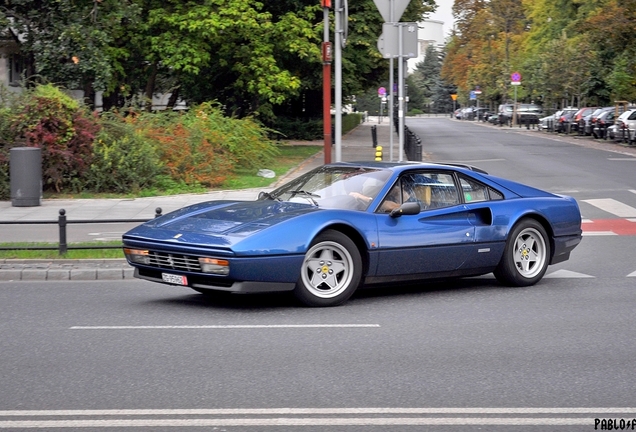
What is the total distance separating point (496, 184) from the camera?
10234 mm

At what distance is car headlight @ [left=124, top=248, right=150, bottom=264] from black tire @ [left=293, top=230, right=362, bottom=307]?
4.54 feet

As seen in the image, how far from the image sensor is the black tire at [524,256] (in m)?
10.1

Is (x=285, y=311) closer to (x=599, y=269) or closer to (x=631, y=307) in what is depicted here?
(x=631, y=307)

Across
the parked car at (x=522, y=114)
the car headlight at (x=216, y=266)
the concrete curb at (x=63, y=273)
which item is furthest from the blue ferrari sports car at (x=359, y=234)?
the parked car at (x=522, y=114)

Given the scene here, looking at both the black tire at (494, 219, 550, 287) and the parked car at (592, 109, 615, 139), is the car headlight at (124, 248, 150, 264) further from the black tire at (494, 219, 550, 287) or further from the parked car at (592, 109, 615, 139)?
the parked car at (592, 109, 615, 139)

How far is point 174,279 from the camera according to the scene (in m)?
8.66

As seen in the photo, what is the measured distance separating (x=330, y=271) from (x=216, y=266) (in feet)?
3.72

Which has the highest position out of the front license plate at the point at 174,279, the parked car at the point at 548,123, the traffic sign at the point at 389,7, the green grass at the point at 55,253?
the traffic sign at the point at 389,7

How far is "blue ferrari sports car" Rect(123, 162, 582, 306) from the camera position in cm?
847

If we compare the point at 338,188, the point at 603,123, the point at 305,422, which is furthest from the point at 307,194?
the point at 603,123

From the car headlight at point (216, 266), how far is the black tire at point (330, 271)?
0.74m

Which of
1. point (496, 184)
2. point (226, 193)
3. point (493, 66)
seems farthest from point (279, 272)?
point (493, 66)

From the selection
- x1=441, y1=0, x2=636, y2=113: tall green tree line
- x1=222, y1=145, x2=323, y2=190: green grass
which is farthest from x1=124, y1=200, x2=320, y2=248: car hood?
x1=441, y1=0, x2=636, y2=113: tall green tree line

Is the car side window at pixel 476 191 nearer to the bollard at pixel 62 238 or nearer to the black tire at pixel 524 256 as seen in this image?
the black tire at pixel 524 256
